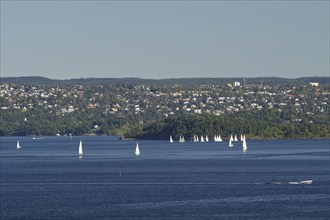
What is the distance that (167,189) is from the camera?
326 feet

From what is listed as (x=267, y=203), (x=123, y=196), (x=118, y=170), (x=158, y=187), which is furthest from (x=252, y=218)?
(x=118, y=170)

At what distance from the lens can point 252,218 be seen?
78250mm

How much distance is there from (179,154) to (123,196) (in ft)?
259

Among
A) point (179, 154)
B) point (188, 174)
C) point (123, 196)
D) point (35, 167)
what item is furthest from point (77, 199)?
point (179, 154)

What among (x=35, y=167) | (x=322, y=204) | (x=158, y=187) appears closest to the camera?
(x=322, y=204)

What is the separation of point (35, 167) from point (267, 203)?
182 feet

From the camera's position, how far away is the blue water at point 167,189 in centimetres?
8219

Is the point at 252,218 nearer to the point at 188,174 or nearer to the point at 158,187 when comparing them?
the point at 158,187

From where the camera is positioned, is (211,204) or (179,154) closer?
(211,204)

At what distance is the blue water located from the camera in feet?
270

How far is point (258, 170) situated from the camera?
12462 centimetres

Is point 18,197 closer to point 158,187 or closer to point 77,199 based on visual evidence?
point 77,199

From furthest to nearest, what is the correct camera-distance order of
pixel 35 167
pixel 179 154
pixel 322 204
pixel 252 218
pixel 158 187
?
pixel 179 154 → pixel 35 167 → pixel 158 187 → pixel 322 204 → pixel 252 218

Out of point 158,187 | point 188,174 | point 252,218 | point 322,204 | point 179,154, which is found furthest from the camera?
point 179,154
